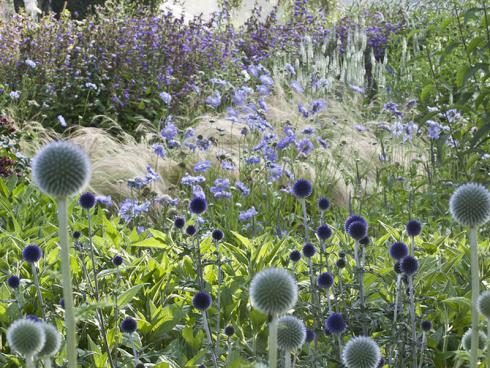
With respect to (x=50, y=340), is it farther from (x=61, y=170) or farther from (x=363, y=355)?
(x=363, y=355)

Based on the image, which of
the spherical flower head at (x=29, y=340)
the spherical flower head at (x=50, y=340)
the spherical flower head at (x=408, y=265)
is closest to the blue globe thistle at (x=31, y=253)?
the spherical flower head at (x=50, y=340)

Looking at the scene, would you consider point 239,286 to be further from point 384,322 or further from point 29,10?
point 29,10

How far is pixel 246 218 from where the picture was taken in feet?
15.4

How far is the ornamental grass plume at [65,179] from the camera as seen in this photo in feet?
4.45

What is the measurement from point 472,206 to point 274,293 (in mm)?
598

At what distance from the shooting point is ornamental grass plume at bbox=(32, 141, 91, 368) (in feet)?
4.45

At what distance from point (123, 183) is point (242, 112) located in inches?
111

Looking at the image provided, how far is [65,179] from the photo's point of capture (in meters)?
1.46

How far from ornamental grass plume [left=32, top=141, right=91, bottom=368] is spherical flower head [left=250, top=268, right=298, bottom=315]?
0.37m

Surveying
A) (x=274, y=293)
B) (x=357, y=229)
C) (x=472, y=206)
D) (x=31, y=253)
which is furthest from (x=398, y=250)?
(x=31, y=253)

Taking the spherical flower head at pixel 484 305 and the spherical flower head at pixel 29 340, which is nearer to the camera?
the spherical flower head at pixel 29 340

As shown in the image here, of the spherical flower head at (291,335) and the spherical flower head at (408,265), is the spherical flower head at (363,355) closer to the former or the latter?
the spherical flower head at (291,335)

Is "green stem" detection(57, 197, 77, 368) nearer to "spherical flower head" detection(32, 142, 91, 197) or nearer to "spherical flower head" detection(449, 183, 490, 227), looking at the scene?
"spherical flower head" detection(32, 142, 91, 197)

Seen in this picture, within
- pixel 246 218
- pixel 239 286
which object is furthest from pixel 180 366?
pixel 246 218
